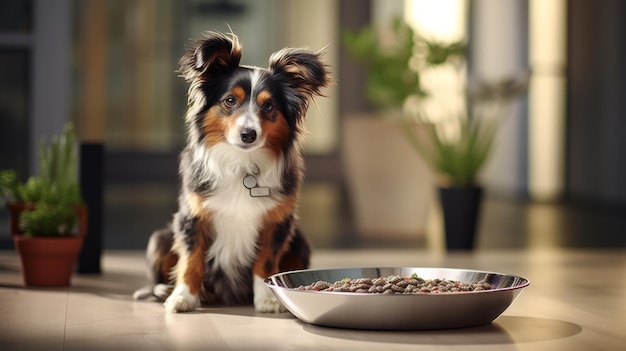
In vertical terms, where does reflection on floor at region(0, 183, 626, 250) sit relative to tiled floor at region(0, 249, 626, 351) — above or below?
below

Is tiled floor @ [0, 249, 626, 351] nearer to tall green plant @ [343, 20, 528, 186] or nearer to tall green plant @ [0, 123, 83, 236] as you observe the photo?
tall green plant @ [0, 123, 83, 236]

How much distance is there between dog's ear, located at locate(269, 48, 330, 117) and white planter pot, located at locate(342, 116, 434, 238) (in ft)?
11.0

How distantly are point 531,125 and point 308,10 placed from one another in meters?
3.78

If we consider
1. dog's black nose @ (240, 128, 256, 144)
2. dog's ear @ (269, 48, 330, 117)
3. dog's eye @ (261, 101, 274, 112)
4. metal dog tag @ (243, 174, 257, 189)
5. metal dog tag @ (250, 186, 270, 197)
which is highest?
dog's ear @ (269, 48, 330, 117)

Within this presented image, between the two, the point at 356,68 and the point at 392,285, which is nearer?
the point at 392,285

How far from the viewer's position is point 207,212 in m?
2.56

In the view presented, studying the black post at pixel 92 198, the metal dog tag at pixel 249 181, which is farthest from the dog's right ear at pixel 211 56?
the black post at pixel 92 198

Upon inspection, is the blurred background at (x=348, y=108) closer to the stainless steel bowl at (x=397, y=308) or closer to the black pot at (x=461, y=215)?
the black pot at (x=461, y=215)

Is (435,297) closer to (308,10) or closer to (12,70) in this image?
(12,70)

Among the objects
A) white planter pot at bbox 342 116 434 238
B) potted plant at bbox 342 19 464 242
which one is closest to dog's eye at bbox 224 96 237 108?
potted plant at bbox 342 19 464 242

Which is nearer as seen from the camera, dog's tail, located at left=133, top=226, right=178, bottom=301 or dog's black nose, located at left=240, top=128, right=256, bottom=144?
dog's black nose, located at left=240, top=128, right=256, bottom=144

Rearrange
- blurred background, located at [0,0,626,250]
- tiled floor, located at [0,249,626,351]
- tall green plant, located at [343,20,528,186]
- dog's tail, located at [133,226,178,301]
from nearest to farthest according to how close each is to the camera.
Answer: tiled floor, located at [0,249,626,351] → dog's tail, located at [133,226,178,301] → blurred background, located at [0,0,626,250] → tall green plant, located at [343,20,528,186]

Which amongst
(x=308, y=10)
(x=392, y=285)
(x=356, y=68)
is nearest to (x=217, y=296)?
(x=392, y=285)

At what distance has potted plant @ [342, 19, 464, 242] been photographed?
5.82m
